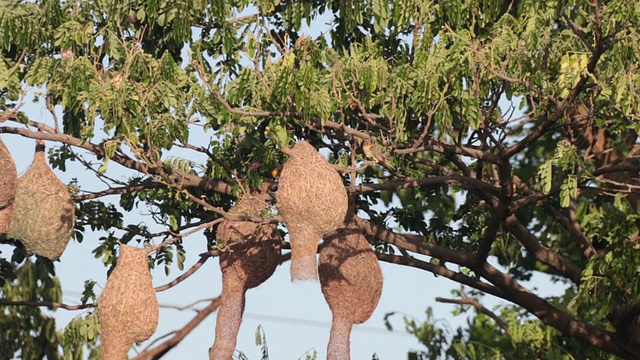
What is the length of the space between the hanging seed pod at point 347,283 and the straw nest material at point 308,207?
1160 millimetres

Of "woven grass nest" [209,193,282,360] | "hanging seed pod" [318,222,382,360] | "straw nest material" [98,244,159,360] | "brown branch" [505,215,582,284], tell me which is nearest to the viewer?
"straw nest material" [98,244,159,360]

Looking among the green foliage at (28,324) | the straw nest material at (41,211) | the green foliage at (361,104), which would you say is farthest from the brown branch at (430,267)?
the green foliage at (28,324)

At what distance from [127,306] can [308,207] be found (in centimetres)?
175

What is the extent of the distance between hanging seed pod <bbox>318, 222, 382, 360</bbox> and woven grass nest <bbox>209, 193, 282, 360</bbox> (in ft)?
1.50

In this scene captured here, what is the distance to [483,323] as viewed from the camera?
22172 mm

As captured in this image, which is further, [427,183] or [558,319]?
[558,319]

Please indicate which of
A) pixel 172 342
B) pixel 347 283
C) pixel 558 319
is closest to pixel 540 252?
pixel 558 319

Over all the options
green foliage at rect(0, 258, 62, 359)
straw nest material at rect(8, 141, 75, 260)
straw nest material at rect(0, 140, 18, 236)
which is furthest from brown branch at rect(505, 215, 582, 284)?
green foliage at rect(0, 258, 62, 359)

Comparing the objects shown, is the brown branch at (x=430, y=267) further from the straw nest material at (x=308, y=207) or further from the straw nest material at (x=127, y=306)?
the straw nest material at (x=308, y=207)

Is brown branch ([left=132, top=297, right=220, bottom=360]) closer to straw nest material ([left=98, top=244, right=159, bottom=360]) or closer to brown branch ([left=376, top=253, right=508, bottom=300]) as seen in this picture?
brown branch ([left=376, top=253, right=508, bottom=300])

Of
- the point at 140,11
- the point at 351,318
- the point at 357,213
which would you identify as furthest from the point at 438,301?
the point at 140,11

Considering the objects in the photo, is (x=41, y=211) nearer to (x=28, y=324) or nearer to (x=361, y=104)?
(x=361, y=104)

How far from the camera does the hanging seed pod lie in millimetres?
13219

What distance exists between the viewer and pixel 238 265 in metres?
13.5
